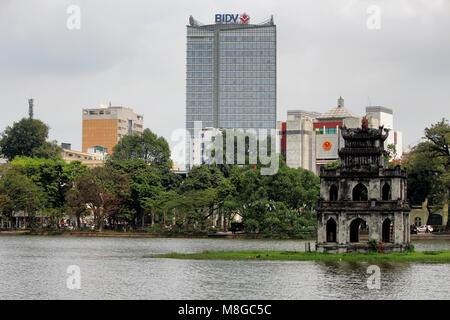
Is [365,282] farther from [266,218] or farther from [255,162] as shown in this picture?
[255,162]

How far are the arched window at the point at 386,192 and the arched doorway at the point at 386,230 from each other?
203cm

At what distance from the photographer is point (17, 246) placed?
5128 inches

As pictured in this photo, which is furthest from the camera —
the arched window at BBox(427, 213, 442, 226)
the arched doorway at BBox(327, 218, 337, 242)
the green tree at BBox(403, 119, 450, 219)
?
the arched window at BBox(427, 213, 442, 226)

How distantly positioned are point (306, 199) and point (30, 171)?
1965 inches

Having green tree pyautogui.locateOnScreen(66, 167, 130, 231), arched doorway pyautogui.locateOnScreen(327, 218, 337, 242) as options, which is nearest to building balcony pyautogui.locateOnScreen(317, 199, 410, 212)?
arched doorway pyautogui.locateOnScreen(327, 218, 337, 242)

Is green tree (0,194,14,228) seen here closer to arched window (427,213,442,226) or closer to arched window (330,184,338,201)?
arched window (427,213,442,226)

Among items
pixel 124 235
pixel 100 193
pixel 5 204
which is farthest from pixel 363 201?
pixel 5 204

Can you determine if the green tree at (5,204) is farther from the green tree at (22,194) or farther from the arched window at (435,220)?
the arched window at (435,220)

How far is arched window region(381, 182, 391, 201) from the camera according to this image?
9969cm

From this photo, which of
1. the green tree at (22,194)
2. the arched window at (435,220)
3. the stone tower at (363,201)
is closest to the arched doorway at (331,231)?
the stone tower at (363,201)

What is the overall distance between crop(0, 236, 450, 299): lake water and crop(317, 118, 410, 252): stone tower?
8238mm

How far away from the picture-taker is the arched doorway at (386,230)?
3949 inches

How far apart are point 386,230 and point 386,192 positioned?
349cm
